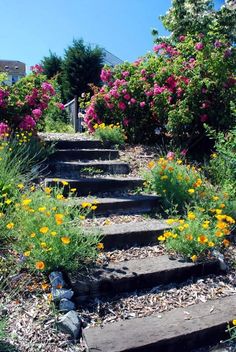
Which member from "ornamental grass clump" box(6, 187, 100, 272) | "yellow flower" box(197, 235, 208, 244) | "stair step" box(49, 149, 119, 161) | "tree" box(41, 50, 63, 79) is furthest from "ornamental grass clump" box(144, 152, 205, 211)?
"tree" box(41, 50, 63, 79)

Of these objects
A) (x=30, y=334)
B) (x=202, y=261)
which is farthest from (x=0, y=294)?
(x=202, y=261)

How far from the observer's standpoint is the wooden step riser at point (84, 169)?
5094mm

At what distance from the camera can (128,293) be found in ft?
10.1

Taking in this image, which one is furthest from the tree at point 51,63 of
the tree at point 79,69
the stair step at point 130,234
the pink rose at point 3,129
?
the stair step at point 130,234

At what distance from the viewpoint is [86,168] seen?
522 centimetres

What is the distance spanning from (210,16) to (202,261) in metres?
9.15

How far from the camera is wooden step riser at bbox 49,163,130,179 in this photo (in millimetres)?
5094

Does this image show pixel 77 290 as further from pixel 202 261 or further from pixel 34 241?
pixel 202 261

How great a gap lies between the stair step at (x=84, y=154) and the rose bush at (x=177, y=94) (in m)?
1.11

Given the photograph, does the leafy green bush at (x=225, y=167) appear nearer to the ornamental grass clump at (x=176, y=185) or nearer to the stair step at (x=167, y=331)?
the ornamental grass clump at (x=176, y=185)

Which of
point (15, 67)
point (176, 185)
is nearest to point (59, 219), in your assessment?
point (176, 185)

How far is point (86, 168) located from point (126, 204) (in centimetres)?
109

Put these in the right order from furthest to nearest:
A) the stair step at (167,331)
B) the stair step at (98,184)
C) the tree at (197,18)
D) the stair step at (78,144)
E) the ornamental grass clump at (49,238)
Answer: the tree at (197,18) → the stair step at (78,144) → the stair step at (98,184) → the ornamental grass clump at (49,238) → the stair step at (167,331)

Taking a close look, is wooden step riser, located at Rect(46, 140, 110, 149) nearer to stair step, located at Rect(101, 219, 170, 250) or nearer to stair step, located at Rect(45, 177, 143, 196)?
stair step, located at Rect(45, 177, 143, 196)
